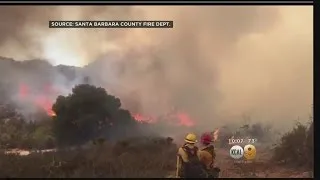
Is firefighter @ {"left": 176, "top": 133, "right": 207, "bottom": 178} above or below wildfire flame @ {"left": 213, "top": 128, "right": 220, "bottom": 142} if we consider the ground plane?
below

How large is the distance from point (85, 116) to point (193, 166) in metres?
1.49

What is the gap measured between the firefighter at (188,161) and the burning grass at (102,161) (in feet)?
0.33

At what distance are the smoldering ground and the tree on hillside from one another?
16cm

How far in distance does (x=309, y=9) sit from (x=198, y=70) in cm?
160

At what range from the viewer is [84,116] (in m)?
7.16

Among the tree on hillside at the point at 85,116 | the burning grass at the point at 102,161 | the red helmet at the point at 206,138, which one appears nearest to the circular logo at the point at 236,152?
the red helmet at the point at 206,138

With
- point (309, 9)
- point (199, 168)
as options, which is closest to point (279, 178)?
point (199, 168)

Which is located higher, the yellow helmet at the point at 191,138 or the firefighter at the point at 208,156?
the yellow helmet at the point at 191,138

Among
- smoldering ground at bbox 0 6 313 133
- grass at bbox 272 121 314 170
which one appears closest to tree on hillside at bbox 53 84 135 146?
smoldering ground at bbox 0 6 313 133

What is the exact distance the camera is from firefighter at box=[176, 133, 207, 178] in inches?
283

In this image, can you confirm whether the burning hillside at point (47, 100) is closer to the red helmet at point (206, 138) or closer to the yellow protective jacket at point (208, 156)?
the red helmet at point (206, 138)

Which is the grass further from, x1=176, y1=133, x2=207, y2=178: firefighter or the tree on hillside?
the tree on hillside

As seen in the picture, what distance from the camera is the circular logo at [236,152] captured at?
7227 mm
